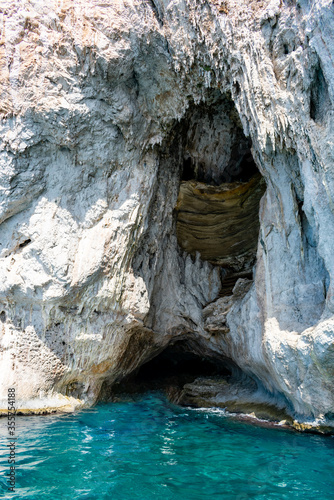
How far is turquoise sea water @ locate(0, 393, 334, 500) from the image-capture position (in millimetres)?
4402

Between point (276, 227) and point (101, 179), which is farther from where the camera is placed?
point (101, 179)

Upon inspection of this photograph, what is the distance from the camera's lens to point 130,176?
32.5ft

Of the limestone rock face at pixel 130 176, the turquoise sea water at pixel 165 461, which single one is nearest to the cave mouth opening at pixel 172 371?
the limestone rock face at pixel 130 176

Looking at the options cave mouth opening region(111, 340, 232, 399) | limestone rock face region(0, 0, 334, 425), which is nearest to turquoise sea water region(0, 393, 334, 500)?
limestone rock face region(0, 0, 334, 425)

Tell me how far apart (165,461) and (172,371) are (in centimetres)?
1064

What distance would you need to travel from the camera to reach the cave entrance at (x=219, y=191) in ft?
35.8

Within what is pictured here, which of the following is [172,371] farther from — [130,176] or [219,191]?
[130,176]

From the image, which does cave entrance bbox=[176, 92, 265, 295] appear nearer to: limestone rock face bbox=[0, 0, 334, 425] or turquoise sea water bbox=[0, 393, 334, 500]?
limestone rock face bbox=[0, 0, 334, 425]

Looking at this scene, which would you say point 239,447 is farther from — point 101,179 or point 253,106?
point 101,179

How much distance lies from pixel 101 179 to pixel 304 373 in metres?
6.43

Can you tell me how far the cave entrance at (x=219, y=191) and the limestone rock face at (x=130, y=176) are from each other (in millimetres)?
121

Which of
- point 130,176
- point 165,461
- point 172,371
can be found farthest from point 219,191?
point 172,371

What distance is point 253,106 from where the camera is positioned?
7.23m

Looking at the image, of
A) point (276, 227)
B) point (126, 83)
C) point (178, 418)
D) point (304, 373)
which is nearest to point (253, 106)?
point (276, 227)
